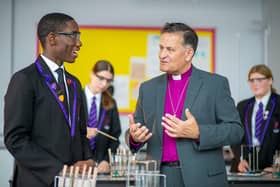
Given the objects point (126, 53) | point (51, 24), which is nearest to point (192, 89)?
point (51, 24)

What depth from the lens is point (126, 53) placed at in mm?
6426

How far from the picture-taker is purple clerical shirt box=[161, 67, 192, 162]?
3.05 meters

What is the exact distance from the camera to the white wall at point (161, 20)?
6367 mm

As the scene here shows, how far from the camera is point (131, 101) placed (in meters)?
6.46

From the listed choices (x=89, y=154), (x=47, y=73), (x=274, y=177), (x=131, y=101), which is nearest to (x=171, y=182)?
(x=89, y=154)

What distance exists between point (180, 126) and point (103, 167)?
203 cm

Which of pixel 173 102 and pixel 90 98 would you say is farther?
pixel 90 98

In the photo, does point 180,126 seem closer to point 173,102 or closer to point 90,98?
point 173,102

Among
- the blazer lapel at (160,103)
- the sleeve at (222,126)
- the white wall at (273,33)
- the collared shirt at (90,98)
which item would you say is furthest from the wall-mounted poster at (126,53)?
the sleeve at (222,126)

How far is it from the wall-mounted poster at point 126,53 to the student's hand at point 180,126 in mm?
3545

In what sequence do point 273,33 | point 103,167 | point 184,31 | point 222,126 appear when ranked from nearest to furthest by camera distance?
point 222,126
point 184,31
point 103,167
point 273,33

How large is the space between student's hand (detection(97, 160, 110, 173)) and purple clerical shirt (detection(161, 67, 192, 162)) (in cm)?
167

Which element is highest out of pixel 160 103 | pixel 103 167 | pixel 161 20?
pixel 161 20

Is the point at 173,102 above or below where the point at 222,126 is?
above
